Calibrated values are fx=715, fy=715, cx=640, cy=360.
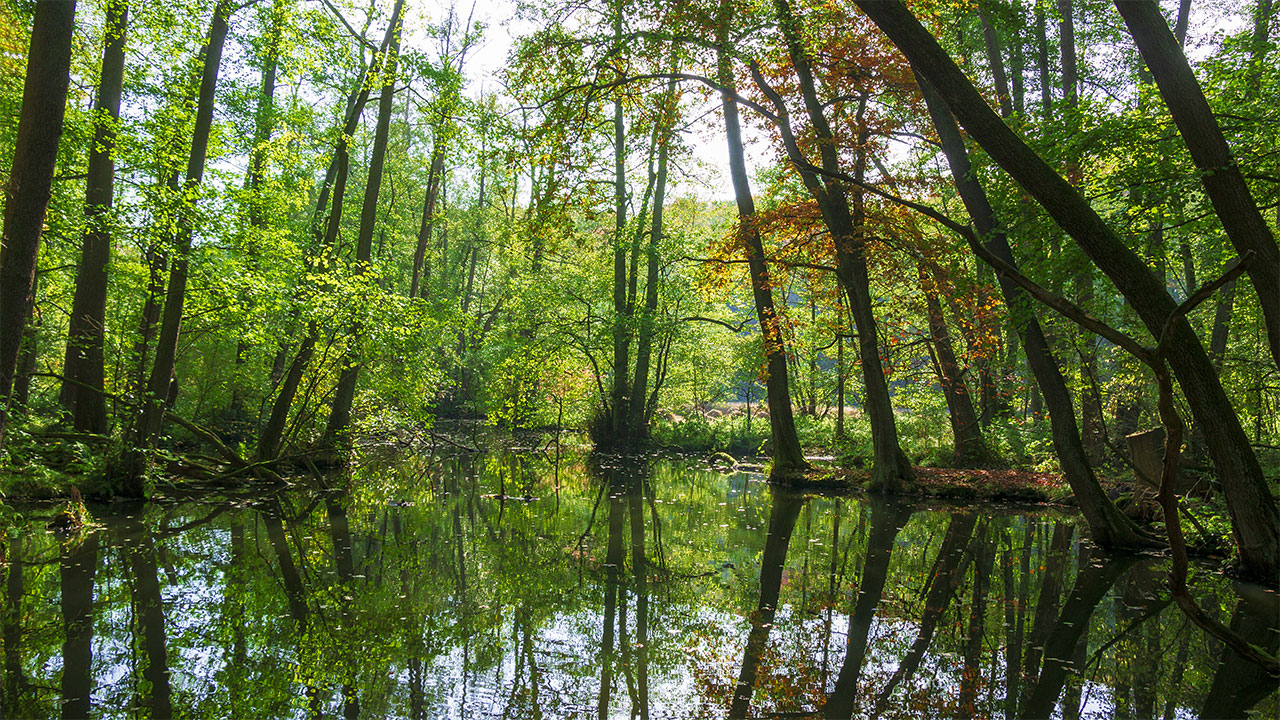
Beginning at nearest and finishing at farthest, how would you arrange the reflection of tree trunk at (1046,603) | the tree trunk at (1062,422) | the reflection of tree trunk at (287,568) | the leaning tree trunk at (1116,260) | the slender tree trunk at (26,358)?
the reflection of tree trunk at (1046,603) → the reflection of tree trunk at (287,568) → the leaning tree trunk at (1116,260) → the tree trunk at (1062,422) → the slender tree trunk at (26,358)

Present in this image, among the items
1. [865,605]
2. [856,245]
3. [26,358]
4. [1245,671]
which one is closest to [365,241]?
[26,358]

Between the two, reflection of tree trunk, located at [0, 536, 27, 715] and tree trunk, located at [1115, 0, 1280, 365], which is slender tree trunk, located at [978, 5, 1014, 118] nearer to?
tree trunk, located at [1115, 0, 1280, 365]

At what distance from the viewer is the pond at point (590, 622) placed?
3680mm

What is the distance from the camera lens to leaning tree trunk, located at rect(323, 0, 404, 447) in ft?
41.2

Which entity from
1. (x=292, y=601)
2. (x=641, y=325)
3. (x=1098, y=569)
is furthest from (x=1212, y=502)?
(x=641, y=325)

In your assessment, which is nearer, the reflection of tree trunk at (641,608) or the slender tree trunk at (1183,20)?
the reflection of tree trunk at (641,608)

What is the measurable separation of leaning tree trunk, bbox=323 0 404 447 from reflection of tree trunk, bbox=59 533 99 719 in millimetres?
6471

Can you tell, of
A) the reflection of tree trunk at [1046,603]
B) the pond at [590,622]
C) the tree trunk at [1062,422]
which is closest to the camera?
the pond at [590,622]

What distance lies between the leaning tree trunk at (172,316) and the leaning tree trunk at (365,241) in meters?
3.10

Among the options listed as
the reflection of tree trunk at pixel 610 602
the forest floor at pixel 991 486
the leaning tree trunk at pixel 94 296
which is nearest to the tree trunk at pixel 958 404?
the forest floor at pixel 991 486

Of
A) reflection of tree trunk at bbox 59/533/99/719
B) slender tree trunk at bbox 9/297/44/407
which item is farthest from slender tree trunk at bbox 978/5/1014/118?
slender tree trunk at bbox 9/297/44/407

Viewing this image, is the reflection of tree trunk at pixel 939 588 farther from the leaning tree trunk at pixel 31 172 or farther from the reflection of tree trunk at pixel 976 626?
the leaning tree trunk at pixel 31 172

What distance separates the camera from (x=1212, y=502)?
316 inches

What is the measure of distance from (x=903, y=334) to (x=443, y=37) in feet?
48.9
